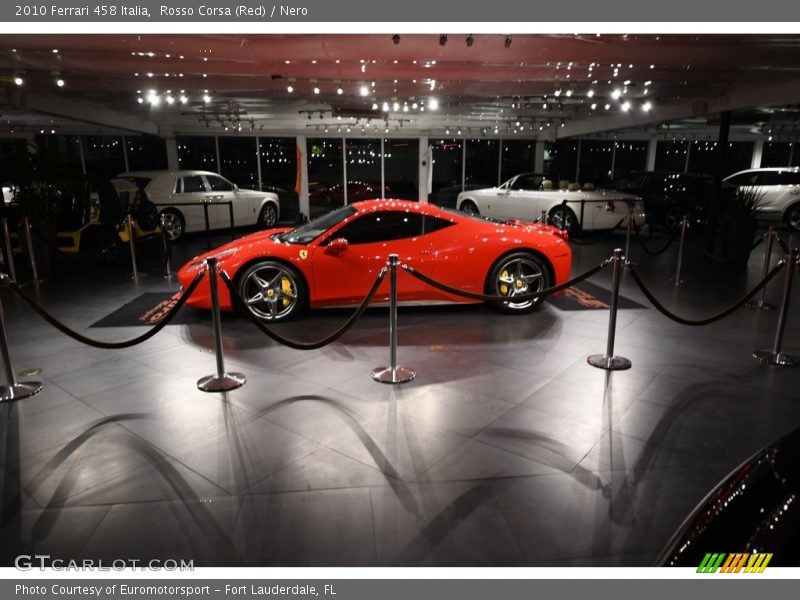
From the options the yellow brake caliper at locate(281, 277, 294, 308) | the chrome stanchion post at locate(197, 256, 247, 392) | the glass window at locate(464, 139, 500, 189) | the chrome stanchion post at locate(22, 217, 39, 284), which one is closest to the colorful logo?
the chrome stanchion post at locate(197, 256, 247, 392)

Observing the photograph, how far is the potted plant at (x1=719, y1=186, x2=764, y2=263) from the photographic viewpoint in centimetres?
958

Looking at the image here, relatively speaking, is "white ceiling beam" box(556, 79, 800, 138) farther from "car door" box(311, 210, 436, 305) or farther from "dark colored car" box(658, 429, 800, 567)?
"dark colored car" box(658, 429, 800, 567)

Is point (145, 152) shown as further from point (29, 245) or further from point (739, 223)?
point (739, 223)

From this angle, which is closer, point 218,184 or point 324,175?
point 218,184

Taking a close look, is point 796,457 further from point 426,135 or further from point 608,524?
point 426,135

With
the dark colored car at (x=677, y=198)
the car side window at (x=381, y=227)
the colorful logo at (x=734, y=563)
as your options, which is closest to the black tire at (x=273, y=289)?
the car side window at (x=381, y=227)

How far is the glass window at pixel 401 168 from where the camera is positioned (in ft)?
68.8

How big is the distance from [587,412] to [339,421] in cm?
183

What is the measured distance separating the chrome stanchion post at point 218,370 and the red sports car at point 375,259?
1.55 meters

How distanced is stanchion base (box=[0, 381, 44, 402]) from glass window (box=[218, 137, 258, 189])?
17.0 meters

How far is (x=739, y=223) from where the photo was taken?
31.4 ft

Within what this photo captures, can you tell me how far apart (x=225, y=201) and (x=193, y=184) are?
924 mm
